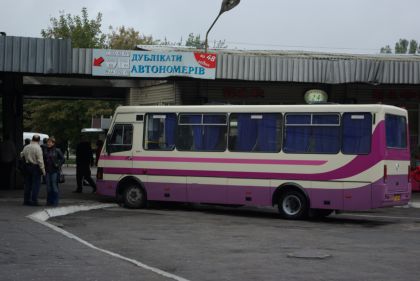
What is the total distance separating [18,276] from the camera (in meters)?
9.16

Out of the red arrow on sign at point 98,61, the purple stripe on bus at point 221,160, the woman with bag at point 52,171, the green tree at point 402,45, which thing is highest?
the green tree at point 402,45

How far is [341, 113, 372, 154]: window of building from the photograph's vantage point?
17688 mm

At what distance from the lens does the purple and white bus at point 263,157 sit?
17.7 metres

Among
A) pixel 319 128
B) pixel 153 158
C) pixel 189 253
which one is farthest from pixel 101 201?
pixel 189 253

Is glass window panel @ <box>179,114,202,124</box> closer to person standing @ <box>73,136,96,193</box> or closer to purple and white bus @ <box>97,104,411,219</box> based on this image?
purple and white bus @ <box>97,104,411,219</box>

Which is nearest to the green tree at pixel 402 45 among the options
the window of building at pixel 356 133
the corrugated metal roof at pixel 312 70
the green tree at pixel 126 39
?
the green tree at pixel 126 39

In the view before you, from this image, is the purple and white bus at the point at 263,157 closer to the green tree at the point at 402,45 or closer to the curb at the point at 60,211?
the curb at the point at 60,211

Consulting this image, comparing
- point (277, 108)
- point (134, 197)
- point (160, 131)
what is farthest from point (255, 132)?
point (134, 197)

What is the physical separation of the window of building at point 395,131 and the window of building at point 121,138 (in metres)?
7.02

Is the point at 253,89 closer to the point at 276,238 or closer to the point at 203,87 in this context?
the point at 203,87

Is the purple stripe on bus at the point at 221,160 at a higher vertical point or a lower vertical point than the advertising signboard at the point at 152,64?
lower

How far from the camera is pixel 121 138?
70.5 ft

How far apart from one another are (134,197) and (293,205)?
15.4 feet

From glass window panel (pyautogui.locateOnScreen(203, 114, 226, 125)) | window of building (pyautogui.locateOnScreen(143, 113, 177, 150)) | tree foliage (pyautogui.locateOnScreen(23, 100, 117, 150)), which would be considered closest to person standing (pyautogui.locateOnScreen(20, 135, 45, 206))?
window of building (pyautogui.locateOnScreen(143, 113, 177, 150))
